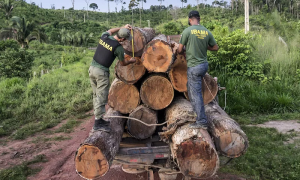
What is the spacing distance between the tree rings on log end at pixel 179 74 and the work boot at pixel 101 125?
4.24 ft

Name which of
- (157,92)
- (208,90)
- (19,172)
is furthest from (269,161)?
(19,172)

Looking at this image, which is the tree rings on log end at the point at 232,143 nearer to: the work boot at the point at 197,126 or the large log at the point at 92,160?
the work boot at the point at 197,126

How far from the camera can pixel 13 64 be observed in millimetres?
13812

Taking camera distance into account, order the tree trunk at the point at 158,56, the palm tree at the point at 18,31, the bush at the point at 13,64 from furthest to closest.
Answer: the palm tree at the point at 18,31
the bush at the point at 13,64
the tree trunk at the point at 158,56

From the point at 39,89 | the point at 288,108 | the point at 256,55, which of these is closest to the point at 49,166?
the point at 39,89

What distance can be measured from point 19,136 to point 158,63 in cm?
523

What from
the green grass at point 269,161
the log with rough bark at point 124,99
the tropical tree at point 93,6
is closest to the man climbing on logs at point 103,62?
the log with rough bark at point 124,99

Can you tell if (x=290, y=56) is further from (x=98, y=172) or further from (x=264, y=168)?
(x=98, y=172)

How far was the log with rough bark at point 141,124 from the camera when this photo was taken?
3785 mm

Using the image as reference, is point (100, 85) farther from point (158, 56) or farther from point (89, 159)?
point (89, 159)

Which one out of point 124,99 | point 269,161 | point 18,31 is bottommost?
point 269,161

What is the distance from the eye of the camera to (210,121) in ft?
11.4

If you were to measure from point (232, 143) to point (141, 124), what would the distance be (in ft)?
4.58

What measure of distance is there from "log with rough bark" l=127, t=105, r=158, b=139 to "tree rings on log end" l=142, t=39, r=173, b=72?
68 cm
